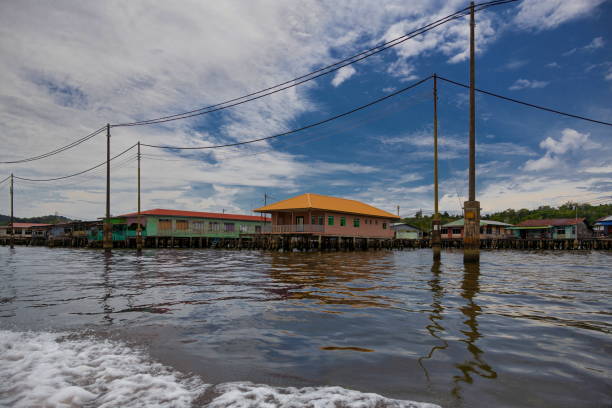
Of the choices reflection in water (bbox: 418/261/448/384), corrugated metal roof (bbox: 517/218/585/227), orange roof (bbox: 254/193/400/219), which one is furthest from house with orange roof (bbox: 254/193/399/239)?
corrugated metal roof (bbox: 517/218/585/227)

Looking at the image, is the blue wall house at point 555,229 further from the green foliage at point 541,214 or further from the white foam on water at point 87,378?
the white foam on water at point 87,378

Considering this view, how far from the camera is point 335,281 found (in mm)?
10211

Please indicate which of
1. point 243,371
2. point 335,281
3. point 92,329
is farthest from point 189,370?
point 335,281

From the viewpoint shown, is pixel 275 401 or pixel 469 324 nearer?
pixel 275 401

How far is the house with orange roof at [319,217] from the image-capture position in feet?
107

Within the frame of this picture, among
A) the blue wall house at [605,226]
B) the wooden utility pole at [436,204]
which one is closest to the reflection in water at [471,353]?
the wooden utility pole at [436,204]

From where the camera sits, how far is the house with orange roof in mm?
32625

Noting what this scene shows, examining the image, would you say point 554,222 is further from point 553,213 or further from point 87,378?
point 87,378

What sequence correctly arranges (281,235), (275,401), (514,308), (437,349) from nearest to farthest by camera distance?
1. (275,401)
2. (437,349)
3. (514,308)
4. (281,235)

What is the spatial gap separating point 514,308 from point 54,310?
8.17 metres

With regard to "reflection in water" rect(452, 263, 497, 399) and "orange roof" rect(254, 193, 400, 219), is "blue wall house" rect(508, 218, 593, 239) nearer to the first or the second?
"orange roof" rect(254, 193, 400, 219)

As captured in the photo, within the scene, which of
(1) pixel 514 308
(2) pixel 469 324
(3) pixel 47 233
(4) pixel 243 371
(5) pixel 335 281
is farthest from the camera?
(3) pixel 47 233

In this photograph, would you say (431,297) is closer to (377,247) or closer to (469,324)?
(469,324)

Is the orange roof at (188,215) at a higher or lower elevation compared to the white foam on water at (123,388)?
higher
